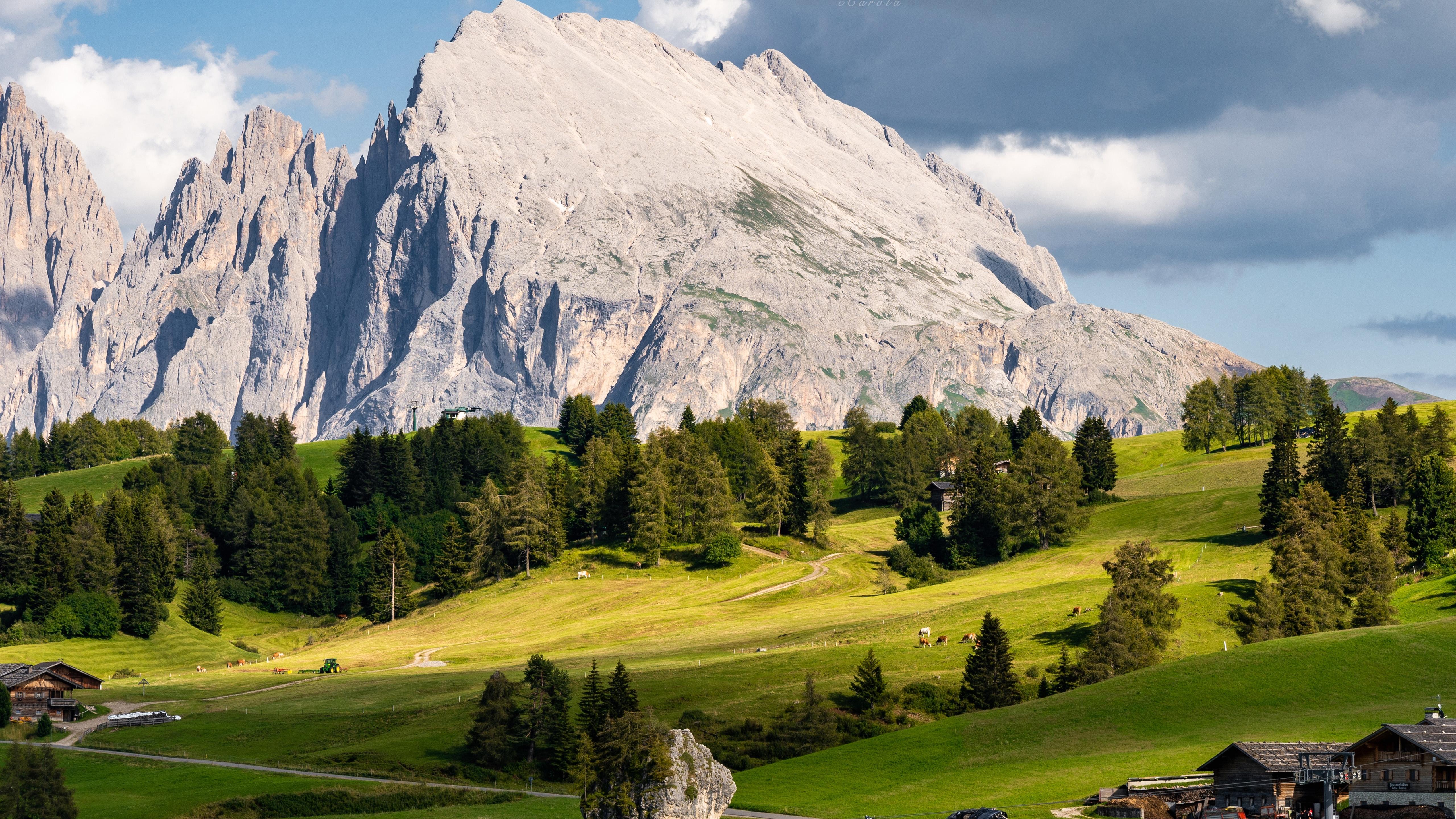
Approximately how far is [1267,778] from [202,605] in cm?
13540

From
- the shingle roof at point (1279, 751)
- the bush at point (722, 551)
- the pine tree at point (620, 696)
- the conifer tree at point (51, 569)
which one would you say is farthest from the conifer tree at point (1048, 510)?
the conifer tree at point (51, 569)

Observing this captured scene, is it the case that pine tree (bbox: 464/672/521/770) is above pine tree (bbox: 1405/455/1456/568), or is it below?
below

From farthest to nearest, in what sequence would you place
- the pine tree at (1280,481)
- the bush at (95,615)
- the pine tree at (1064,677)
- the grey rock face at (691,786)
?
the bush at (95,615)
the pine tree at (1280,481)
the pine tree at (1064,677)
the grey rock face at (691,786)

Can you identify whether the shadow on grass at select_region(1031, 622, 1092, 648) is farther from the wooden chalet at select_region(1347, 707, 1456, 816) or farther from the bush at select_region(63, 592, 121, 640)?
the bush at select_region(63, 592, 121, 640)

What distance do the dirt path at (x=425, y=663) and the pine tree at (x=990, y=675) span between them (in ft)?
166

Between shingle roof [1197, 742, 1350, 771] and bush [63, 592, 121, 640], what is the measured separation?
12429 cm

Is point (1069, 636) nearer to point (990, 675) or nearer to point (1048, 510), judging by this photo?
point (990, 675)

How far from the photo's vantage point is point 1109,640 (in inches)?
3563

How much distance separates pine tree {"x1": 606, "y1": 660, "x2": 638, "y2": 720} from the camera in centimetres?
7625

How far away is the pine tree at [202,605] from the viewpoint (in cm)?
15538

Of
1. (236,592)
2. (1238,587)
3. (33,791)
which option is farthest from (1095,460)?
(33,791)

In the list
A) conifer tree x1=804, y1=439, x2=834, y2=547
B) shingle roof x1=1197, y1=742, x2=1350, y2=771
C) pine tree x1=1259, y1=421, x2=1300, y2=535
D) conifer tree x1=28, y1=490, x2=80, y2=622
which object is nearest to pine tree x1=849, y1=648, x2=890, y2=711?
shingle roof x1=1197, y1=742, x2=1350, y2=771

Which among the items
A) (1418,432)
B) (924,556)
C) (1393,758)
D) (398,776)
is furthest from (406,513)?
(1393,758)

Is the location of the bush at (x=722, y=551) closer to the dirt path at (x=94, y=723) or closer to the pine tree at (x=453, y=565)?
the pine tree at (x=453, y=565)
